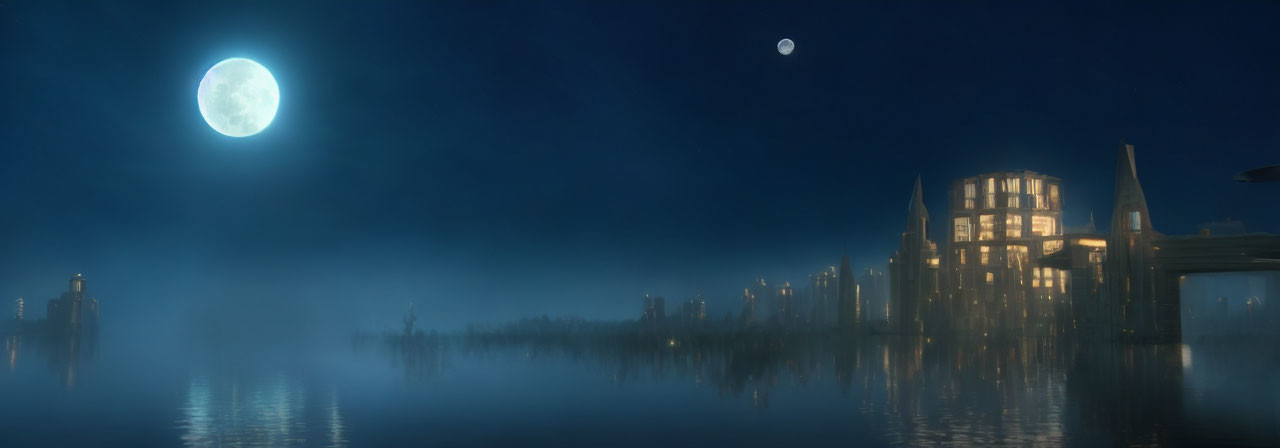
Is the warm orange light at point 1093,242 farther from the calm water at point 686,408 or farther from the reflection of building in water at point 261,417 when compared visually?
the reflection of building in water at point 261,417

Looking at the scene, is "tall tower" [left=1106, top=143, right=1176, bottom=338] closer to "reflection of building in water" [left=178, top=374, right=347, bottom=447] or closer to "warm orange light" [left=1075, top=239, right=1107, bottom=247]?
"warm orange light" [left=1075, top=239, right=1107, bottom=247]

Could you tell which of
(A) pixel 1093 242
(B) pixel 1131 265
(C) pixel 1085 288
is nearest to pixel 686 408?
(B) pixel 1131 265

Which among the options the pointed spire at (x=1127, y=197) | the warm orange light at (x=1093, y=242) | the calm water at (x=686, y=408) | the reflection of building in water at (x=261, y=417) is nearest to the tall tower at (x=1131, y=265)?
the pointed spire at (x=1127, y=197)

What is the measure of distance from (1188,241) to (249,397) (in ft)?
401

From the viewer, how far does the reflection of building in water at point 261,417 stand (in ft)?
150

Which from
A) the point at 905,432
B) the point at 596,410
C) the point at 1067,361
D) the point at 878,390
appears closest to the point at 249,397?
the point at 596,410

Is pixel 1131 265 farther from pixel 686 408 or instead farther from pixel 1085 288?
pixel 686 408

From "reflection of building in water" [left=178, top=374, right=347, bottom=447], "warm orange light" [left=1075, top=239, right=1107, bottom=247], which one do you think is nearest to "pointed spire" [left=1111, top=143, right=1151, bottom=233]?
"warm orange light" [left=1075, top=239, right=1107, bottom=247]

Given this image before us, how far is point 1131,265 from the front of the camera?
14400 centimetres

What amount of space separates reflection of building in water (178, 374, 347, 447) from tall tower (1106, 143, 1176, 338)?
113m

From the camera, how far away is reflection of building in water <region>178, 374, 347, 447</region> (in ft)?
150

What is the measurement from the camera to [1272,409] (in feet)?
178

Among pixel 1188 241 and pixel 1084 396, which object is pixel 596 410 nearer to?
pixel 1084 396

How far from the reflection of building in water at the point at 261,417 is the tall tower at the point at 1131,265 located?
113 meters
